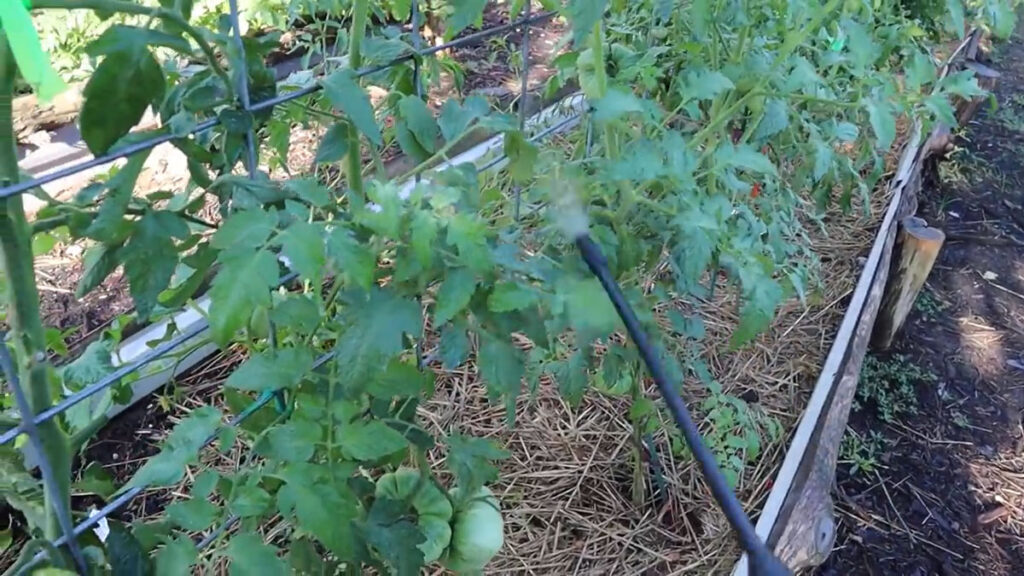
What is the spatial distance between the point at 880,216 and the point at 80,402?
279cm

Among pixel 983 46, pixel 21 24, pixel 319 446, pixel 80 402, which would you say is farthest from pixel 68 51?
pixel 983 46

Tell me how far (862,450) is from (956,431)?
0.34 meters

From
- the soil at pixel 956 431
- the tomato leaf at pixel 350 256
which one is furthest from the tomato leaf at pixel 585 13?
the soil at pixel 956 431

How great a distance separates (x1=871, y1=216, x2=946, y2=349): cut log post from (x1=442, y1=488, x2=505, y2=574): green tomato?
168cm

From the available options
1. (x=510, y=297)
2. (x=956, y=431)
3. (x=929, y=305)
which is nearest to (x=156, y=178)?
(x=510, y=297)

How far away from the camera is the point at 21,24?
50cm

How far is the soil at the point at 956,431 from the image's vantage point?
195 cm

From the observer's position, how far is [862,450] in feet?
7.15

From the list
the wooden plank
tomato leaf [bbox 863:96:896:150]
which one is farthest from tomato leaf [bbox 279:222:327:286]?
tomato leaf [bbox 863:96:896:150]

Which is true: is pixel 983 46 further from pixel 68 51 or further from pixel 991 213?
pixel 68 51

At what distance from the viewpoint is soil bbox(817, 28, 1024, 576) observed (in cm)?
195

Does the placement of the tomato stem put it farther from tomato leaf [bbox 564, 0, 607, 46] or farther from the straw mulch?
the straw mulch

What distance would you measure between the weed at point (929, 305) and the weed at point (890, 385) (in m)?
0.31

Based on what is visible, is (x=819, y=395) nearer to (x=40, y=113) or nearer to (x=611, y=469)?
(x=611, y=469)
